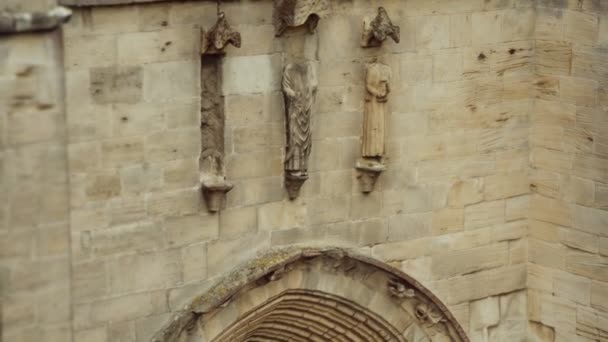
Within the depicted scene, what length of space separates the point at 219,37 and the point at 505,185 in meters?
3.69

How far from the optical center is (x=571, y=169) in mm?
19812

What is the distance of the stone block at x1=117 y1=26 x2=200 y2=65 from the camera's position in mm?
17156

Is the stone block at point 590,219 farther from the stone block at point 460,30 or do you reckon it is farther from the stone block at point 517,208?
the stone block at point 460,30

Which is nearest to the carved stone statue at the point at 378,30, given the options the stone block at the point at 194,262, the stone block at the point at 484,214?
the stone block at the point at 484,214

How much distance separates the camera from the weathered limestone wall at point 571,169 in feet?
64.1

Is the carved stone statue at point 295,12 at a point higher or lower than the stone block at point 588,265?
higher

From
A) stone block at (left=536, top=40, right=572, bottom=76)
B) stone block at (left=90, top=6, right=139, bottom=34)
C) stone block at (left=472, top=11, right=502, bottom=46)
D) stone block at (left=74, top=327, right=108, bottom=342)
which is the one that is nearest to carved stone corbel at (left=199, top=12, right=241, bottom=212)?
stone block at (left=90, top=6, right=139, bottom=34)

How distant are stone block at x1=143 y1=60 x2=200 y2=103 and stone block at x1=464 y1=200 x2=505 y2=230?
327cm

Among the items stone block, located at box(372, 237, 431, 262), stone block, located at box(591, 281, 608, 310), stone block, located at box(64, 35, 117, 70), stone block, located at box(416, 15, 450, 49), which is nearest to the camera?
stone block, located at box(64, 35, 117, 70)

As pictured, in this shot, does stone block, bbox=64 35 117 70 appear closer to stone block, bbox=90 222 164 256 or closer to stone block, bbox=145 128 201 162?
stone block, bbox=145 128 201 162

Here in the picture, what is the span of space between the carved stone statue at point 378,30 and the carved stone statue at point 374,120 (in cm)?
21

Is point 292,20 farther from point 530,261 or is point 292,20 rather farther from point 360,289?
point 530,261

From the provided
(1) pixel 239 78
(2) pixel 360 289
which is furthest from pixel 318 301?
(1) pixel 239 78

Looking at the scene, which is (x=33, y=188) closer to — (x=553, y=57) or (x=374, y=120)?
(x=374, y=120)
